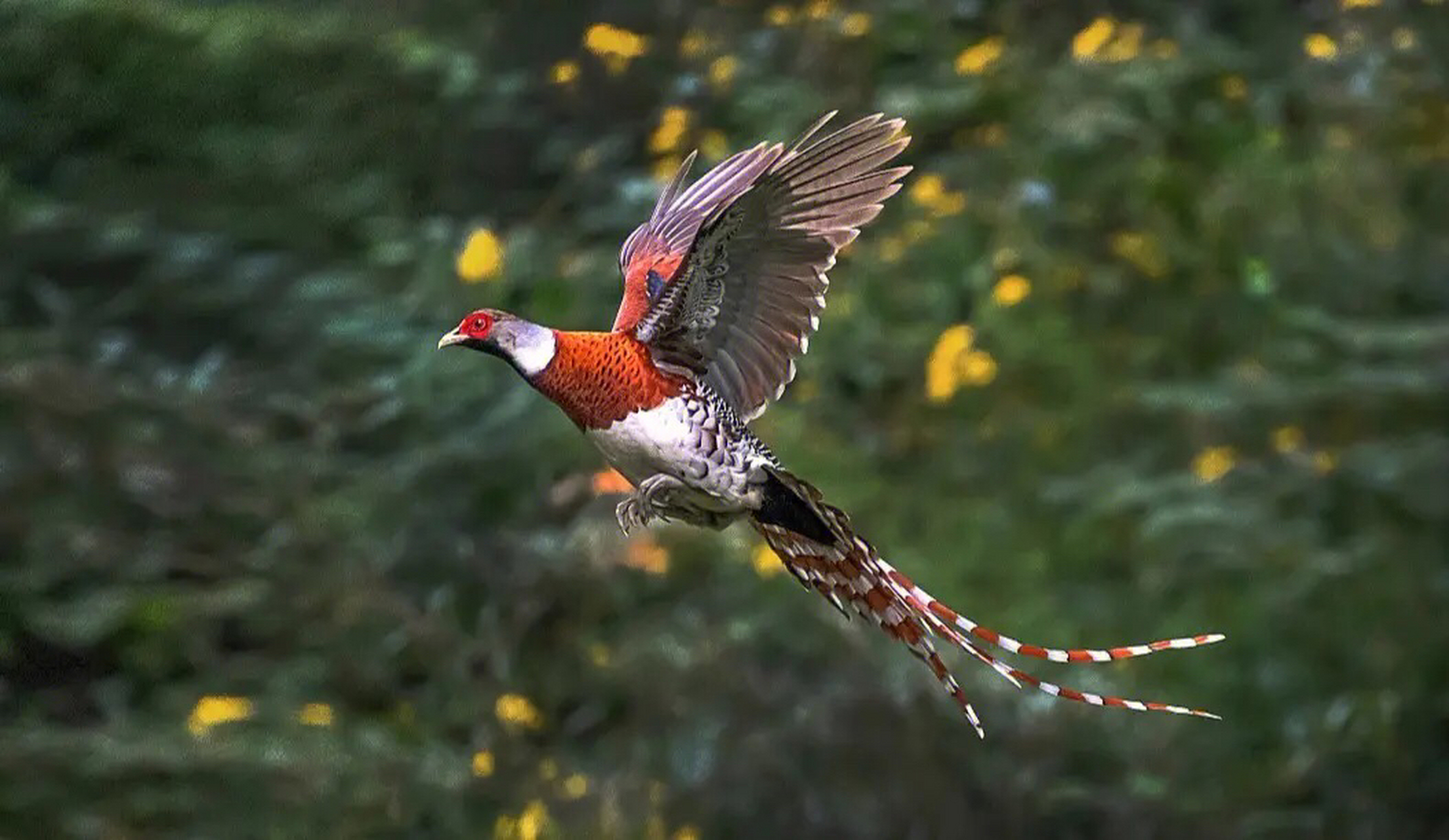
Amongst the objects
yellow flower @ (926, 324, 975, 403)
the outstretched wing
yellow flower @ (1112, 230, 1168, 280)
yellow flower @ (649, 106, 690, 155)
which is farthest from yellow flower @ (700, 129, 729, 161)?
the outstretched wing

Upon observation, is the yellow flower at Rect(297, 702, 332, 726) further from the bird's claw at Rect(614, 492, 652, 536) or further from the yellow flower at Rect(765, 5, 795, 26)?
the bird's claw at Rect(614, 492, 652, 536)

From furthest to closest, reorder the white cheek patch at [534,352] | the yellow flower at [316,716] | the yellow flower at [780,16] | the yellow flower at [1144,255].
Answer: the yellow flower at [780,16]
the yellow flower at [1144,255]
the yellow flower at [316,716]
the white cheek patch at [534,352]

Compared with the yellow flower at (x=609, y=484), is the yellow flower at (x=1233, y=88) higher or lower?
lower

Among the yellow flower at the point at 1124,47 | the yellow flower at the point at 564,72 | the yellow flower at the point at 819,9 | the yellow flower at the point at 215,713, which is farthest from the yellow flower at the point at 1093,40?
the yellow flower at the point at 215,713

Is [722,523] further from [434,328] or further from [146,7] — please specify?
[146,7]

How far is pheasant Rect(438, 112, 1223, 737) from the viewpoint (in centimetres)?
186

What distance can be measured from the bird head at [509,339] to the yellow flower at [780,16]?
3.52 metres

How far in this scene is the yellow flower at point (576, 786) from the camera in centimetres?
390

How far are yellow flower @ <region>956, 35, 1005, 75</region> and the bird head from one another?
11.5ft

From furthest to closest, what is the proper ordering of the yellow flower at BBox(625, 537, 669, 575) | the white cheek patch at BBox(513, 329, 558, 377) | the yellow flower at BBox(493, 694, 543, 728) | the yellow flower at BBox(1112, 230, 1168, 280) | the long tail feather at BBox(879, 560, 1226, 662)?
the yellow flower at BBox(1112, 230, 1168, 280)
the yellow flower at BBox(625, 537, 669, 575)
the yellow flower at BBox(493, 694, 543, 728)
the white cheek patch at BBox(513, 329, 558, 377)
the long tail feather at BBox(879, 560, 1226, 662)

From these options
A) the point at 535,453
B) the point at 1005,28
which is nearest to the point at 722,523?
the point at 535,453

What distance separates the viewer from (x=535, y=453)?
4.25m

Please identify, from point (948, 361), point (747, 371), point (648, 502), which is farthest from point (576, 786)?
point (648, 502)

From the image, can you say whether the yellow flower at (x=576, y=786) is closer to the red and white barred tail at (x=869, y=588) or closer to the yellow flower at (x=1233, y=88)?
the red and white barred tail at (x=869, y=588)
